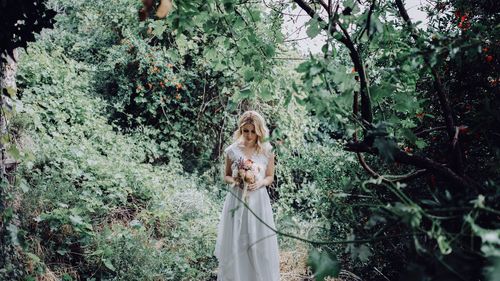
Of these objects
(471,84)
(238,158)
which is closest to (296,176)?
(238,158)

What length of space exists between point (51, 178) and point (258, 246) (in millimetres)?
2496

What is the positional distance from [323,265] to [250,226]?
3.16 m

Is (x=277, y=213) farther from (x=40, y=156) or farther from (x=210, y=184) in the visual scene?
(x=40, y=156)

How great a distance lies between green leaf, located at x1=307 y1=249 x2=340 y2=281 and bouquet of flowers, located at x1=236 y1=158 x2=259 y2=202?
2.92 metres

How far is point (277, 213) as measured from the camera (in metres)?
6.59

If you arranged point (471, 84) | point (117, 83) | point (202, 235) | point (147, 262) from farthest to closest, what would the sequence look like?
point (117, 83), point (202, 235), point (147, 262), point (471, 84)

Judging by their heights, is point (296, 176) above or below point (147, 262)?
above

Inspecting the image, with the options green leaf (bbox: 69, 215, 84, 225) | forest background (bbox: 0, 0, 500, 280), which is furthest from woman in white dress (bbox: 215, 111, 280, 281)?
green leaf (bbox: 69, 215, 84, 225)

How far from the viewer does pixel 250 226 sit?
4.28 meters

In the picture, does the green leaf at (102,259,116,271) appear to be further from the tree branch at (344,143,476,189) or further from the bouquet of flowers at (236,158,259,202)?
the tree branch at (344,143,476,189)

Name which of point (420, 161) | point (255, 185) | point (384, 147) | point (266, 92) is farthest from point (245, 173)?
point (384, 147)

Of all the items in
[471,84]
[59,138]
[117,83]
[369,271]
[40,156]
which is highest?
[117,83]

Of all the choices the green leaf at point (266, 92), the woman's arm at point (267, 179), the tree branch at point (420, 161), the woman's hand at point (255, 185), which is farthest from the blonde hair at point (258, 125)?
the tree branch at point (420, 161)

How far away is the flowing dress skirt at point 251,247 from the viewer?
4289 mm
